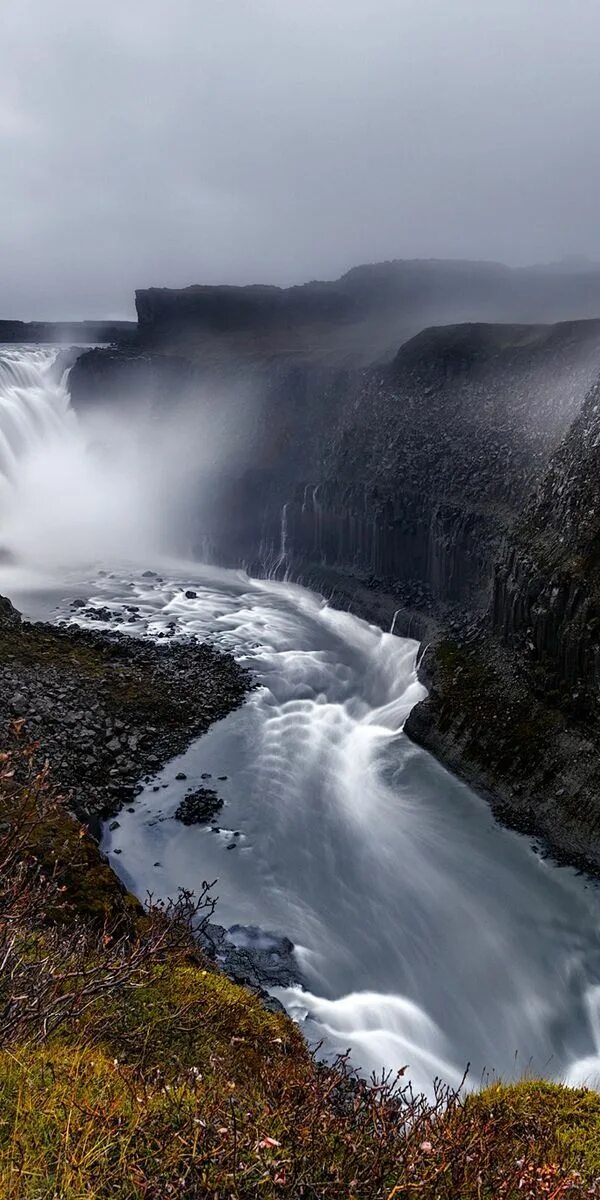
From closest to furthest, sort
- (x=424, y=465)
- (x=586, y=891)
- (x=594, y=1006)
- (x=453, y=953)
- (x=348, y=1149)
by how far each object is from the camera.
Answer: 1. (x=348, y=1149)
2. (x=594, y=1006)
3. (x=453, y=953)
4. (x=586, y=891)
5. (x=424, y=465)

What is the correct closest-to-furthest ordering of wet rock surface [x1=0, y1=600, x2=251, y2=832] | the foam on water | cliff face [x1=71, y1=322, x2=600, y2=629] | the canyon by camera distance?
the foam on water, wet rock surface [x1=0, y1=600, x2=251, y2=832], the canyon, cliff face [x1=71, y1=322, x2=600, y2=629]

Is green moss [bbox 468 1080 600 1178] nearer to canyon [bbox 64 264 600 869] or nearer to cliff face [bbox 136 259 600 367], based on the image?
canyon [bbox 64 264 600 869]

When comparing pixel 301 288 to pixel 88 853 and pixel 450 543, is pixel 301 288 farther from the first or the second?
pixel 88 853

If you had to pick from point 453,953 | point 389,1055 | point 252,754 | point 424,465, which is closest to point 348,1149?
point 389,1055

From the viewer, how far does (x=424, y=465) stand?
125 feet

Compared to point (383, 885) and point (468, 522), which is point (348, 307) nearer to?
point (468, 522)

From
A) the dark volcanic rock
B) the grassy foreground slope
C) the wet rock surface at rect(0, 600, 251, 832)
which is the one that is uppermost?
the grassy foreground slope

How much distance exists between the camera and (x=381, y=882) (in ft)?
64.8

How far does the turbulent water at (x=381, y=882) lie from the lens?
15242mm

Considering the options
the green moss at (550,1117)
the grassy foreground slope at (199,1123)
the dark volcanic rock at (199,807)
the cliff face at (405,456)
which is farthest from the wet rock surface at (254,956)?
the cliff face at (405,456)

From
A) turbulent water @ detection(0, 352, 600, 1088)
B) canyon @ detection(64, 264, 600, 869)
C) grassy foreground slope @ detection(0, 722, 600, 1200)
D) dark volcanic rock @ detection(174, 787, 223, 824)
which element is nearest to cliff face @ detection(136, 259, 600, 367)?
canyon @ detection(64, 264, 600, 869)

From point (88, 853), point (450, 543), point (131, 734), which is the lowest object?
point (131, 734)

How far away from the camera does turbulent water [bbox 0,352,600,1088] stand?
50.0 ft

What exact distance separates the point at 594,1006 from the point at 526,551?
15.4m
